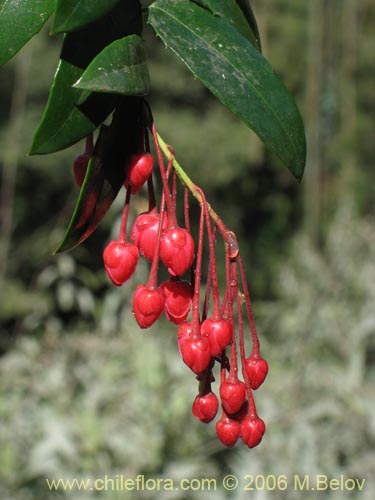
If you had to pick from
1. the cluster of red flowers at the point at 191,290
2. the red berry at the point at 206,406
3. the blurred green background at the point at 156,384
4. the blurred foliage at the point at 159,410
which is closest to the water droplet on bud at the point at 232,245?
the cluster of red flowers at the point at 191,290

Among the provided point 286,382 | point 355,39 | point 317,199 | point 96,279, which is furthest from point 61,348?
point 355,39

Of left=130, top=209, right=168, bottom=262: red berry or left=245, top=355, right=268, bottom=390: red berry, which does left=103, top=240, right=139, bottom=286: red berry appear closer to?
left=130, top=209, right=168, bottom=262: red berry

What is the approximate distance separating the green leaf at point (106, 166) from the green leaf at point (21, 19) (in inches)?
2.7

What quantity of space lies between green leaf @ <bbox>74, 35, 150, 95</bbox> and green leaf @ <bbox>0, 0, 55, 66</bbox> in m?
0.05

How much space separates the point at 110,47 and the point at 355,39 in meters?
8.98

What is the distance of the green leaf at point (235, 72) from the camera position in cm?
45

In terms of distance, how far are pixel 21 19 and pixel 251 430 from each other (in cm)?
31

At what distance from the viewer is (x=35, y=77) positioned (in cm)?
629

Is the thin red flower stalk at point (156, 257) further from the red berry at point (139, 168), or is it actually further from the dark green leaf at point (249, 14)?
the dark green leaf at point (249, 14)

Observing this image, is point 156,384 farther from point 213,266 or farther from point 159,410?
point 213,266

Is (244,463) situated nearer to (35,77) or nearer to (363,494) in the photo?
(363,494)

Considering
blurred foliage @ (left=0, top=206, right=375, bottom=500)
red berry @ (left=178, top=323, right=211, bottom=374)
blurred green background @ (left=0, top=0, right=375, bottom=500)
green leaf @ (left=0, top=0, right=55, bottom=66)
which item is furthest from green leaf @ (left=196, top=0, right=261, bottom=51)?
blurred foliage @ (left=0, top=206, right=375, bottom=500)

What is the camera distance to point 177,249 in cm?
50

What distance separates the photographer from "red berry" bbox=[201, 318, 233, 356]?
508mm
